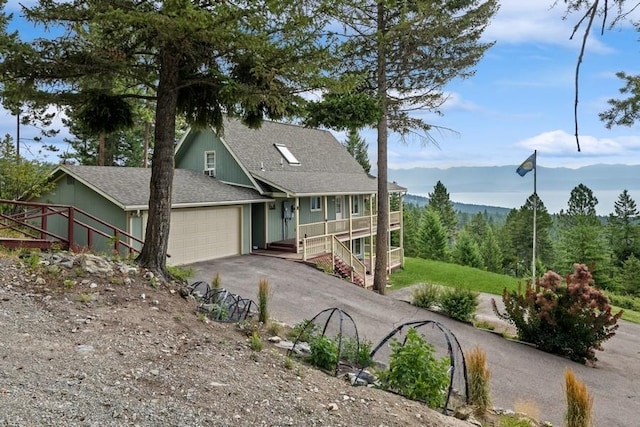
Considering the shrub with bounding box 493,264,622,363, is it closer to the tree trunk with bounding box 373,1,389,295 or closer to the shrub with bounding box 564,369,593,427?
the tree trunk with bounding box 373,1,389,295

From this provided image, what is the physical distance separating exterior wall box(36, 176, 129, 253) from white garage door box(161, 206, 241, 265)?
1950mm

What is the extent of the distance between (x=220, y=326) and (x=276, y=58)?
16.2 feet

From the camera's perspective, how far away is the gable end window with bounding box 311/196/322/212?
Result: 22.8m

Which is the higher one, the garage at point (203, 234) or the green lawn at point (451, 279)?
the garage at point (203, 234)

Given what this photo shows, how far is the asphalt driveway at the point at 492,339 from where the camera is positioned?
310 inches

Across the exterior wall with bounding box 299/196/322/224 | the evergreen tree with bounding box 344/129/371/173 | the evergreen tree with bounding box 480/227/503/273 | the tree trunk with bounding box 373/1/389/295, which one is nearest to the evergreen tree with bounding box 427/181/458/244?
the evergreen tree with bounding box 480/227/503/273

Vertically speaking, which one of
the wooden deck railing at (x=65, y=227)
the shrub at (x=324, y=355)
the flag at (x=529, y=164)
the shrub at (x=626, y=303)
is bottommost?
the shrub at (x=626, y=303)

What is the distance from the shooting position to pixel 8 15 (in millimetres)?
10453

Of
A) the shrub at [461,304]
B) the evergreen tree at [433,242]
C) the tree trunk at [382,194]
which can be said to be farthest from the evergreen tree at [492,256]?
the shrub at [461,304]

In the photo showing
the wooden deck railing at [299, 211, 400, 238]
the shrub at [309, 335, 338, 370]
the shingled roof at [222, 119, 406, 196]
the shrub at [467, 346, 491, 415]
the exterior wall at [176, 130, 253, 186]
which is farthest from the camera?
the shingled roof at [222, 119, 406, 196]

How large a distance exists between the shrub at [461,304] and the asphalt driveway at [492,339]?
418 millimetres

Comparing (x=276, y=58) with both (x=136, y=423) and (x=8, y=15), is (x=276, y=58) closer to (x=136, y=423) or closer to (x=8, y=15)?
(x=136, y=423)

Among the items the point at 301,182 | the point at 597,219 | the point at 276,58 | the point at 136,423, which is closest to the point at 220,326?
the point at 136,423

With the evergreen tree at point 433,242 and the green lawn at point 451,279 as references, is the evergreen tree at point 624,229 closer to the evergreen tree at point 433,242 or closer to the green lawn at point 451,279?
the evergreen tree at point 433,242
